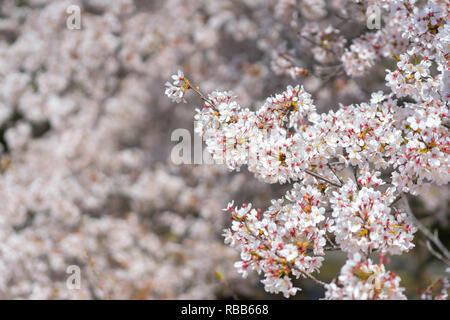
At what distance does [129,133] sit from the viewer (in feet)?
24.3

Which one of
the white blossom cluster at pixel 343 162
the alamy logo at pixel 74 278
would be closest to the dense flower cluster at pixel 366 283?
the white blossom cluster at pixel 343 162

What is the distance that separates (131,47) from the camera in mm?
6836

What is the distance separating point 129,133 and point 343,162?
18.7 feet

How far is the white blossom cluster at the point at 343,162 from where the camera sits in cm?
197

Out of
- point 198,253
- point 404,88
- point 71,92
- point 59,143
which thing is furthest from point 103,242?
point 404,88

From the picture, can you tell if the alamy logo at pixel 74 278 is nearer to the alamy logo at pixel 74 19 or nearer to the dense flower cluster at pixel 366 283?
the dense flower cluster at pixel 366 283

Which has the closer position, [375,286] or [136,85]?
[375,286]

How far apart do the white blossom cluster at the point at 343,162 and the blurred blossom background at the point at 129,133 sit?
2808 millimetres

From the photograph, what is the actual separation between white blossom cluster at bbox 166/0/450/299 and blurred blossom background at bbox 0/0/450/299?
2.81 meters

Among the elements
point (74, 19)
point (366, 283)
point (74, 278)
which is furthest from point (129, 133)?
point (366, 283)

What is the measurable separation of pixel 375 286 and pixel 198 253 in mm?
4411

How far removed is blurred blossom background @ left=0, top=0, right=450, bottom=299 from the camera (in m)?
5.63

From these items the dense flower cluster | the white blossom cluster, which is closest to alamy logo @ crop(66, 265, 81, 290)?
the white blossom cluster

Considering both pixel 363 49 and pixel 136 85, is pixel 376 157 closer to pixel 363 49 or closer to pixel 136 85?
pixel 363 49
